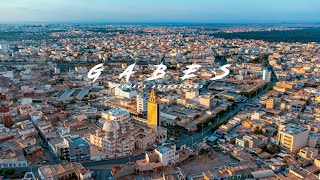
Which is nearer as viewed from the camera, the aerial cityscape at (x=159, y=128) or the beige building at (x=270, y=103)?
the aerial cityscape at (x=159, y=128)

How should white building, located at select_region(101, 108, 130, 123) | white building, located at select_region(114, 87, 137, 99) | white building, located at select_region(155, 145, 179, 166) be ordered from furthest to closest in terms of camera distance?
white building, located at select_region(114, 87, 137, 99) → white building, located at select_region(101, 108, 130, 123) → white building, located at select_region(155, 145, 179, 166)

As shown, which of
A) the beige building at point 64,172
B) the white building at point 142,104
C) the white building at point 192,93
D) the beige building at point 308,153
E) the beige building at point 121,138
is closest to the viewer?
the beige building at point 64,172

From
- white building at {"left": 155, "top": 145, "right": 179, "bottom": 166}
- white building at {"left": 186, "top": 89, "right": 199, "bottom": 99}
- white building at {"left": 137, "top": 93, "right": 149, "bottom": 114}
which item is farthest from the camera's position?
white building at {"left": 186, "top": 89, "right": 199, "bottom": 99}

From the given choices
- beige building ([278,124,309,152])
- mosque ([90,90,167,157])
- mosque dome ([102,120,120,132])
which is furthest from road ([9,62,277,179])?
beige building ([278,124,309,152])

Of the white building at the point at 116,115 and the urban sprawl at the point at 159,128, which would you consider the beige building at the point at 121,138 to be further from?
the white building at the point at 116,115

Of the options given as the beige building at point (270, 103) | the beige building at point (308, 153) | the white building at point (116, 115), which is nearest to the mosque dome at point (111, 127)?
the white building at point (116, 115)

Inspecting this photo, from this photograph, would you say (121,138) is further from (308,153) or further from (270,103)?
(270,103)

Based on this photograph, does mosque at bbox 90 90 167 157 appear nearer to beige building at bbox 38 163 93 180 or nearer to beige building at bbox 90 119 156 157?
beige building at bbox 90 119 156 157

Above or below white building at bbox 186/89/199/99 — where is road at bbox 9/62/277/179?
below

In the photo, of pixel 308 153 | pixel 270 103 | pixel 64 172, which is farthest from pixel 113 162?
pixel 270 103
